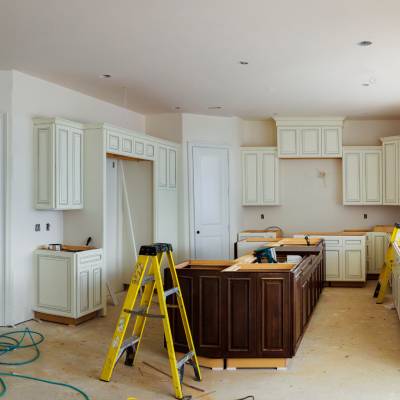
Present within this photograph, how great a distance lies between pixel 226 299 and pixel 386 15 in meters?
2.59

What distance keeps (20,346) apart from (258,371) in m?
2.29

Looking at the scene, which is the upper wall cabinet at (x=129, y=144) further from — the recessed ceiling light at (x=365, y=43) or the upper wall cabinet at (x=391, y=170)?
the upper wall cabinet at (x=391, y=170)

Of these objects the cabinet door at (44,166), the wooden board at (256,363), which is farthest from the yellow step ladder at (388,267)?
the cabinet door at (44,166)

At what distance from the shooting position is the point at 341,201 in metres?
8.32

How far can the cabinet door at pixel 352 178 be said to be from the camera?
26.2ft

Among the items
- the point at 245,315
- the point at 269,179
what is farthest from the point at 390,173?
the point at 245,315

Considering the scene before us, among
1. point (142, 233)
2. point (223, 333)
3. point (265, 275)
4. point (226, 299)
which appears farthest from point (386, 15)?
point (142, 233)

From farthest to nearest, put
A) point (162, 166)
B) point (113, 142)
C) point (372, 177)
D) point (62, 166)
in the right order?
point (372, 177), point (162, 166), point (113, 142), point (62, 166)

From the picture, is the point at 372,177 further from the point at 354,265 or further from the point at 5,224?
the point at 5,224

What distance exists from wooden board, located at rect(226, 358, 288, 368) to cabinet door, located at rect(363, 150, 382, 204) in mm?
4845

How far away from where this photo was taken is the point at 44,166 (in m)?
5.32

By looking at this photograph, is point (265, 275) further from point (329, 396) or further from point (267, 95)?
point (267, 95)

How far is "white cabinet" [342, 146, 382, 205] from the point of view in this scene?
7926 mm

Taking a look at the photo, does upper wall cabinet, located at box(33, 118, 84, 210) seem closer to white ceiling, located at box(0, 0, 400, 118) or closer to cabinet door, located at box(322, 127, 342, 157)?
white ceiling, located at box(0, 0, 400, 118)
